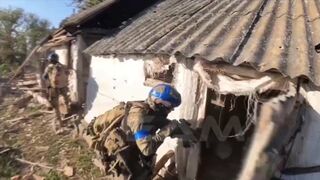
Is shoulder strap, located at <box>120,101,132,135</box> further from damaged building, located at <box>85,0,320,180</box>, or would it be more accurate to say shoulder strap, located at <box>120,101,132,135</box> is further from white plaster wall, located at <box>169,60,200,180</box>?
white plaster wall, located at <box>169,60,200,180</box>

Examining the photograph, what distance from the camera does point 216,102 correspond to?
21.8 ft

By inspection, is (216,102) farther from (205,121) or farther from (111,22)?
(111,22)

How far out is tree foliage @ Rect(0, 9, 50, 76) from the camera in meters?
29.5

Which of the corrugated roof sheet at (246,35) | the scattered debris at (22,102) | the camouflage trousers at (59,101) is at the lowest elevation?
the scattered debris at (22,102)

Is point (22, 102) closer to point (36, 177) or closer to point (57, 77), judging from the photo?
point (57, 77)

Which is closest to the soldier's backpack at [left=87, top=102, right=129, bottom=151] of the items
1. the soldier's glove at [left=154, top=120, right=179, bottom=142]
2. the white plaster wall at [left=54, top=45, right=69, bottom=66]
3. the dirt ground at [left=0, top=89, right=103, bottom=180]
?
the soldier's glove at [left=154, top=120, right=179, bottom=142]

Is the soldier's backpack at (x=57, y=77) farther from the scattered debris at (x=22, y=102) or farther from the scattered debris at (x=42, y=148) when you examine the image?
the scattered debris at (x=22, y=102)

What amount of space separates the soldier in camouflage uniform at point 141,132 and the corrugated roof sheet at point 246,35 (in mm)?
856

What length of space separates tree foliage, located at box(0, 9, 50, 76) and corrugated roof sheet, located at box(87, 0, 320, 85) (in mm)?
21562

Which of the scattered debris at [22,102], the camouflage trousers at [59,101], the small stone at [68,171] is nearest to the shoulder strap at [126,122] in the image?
the small stone at [68,171]

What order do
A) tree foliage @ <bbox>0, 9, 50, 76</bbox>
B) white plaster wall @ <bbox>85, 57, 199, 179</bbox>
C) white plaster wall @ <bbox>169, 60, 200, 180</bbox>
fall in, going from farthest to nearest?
tree foliage @ <bbox>0, 9, 50, 76</bbox> → white plaster wall @ <bbox>85, 57, 199, 179</bbox> → white plaster wall @ <bbox>169, 60, 200, 180</bbox>

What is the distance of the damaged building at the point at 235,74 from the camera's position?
15.1ft

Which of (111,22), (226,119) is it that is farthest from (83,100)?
(226,119)

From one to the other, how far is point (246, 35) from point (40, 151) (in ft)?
20.1
